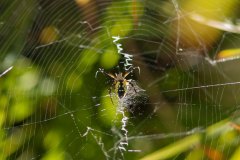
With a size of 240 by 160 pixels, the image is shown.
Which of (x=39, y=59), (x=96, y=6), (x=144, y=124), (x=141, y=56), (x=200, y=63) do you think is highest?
(x=96, y=6)

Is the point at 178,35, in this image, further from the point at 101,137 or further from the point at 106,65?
the point at 101,137

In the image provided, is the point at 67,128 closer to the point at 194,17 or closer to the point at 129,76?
the point at 129,76

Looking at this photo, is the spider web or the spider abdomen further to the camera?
the spider abdomen

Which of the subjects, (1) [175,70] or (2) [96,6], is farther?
(2) [96,6]

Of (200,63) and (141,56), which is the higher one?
(141,56)

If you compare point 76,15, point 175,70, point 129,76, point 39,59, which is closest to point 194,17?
point 175,70

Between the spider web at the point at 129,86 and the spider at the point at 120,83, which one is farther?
the spider at the point at 120,83

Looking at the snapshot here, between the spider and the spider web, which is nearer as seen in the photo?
the spider web

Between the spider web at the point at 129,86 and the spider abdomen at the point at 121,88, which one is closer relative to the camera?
the spider web at the point at 129,86
